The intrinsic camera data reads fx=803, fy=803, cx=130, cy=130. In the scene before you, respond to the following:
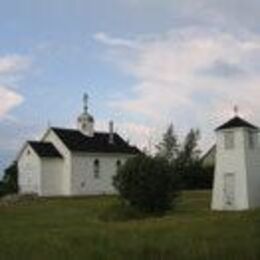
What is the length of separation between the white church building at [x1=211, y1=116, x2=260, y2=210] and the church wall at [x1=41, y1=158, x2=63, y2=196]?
25552 mm

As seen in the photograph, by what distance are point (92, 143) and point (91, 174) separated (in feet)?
10.3

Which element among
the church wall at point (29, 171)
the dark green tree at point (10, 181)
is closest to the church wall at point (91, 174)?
the church wall at point (29, 171)

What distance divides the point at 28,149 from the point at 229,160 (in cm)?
2890

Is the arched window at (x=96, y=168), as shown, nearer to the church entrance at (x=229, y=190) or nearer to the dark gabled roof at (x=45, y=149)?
the dark gabled roof at (x=45, y=149)

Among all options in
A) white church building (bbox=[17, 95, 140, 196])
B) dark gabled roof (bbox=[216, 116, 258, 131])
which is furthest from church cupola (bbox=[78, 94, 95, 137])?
dark gabled roof (bbox=[216, 116, 258, 131])

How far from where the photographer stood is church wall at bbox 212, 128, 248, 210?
4600 cm

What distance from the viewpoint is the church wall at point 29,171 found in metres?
70.0

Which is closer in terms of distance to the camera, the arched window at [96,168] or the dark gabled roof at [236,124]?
the dark gabled roof at [236,124]

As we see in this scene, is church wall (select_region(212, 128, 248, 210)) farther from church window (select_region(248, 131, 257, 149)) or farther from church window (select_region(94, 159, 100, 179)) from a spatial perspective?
church window (select_region(94, 159, 100, 179))

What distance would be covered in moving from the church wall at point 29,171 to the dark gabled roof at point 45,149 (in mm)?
393

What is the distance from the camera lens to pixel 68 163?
70.6 meters

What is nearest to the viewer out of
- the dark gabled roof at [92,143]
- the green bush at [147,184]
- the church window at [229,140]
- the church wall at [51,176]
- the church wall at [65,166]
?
the green bush at [147,184]

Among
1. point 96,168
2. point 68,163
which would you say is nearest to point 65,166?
point 68,163

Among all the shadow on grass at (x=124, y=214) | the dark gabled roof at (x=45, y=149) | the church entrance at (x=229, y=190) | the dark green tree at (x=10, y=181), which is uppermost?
the dark gabled roof at (x=45, y=149)
